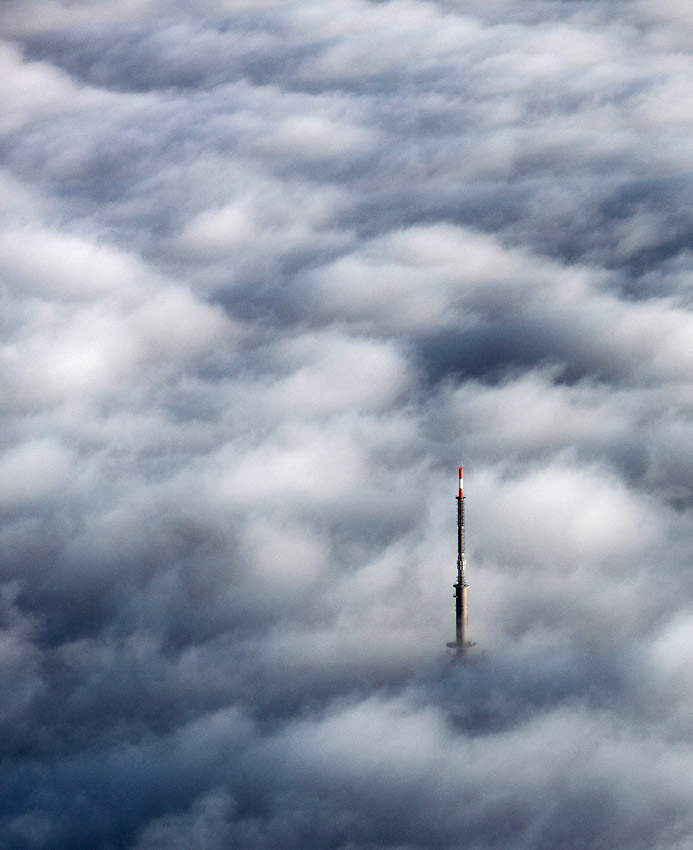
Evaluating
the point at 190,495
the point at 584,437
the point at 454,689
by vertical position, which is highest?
the point at 584,437

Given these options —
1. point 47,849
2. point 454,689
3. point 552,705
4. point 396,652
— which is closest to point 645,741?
point 552,705

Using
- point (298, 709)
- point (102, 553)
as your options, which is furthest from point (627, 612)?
point (102, 553)

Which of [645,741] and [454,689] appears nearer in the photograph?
[645,741]

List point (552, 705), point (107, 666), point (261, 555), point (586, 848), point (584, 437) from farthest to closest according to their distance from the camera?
point (584, 437) → point (261, 555) → point (107, 666) → point (552, 705) → point (586, 848)

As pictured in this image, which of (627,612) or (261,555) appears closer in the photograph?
(627,612)

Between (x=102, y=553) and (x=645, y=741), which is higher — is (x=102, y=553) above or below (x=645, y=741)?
above

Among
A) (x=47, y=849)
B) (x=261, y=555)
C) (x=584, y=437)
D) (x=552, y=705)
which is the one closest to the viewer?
(x=47, y=849)

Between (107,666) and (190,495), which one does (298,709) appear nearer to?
(107,666)

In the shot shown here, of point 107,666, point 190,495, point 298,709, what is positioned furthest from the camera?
point 190,495

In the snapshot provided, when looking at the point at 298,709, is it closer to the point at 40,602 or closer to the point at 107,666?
the point at 107,666
